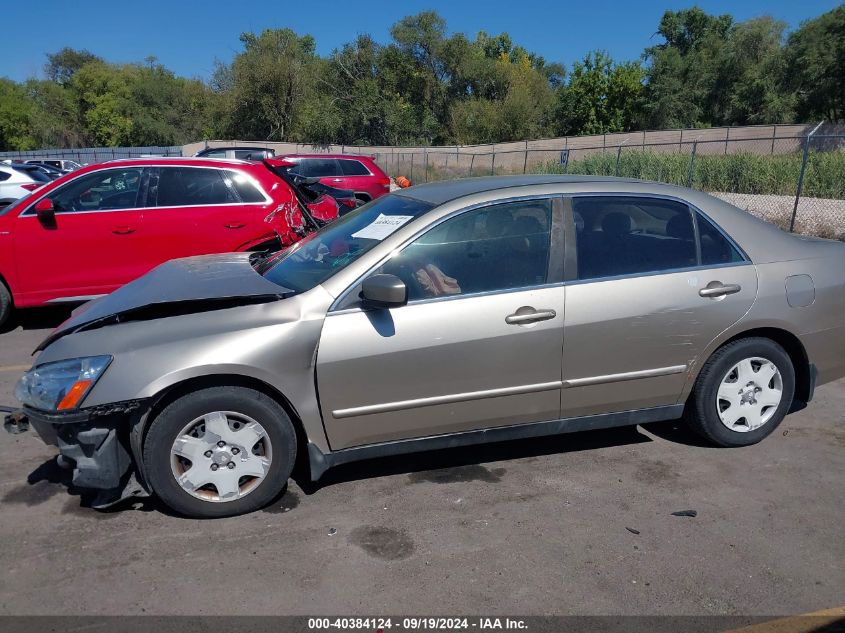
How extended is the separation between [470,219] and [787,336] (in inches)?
84.1

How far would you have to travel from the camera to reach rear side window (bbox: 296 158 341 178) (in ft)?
56.5

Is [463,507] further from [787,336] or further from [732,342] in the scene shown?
[787,336]

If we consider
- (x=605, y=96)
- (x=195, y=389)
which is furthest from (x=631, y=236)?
(x=605, y=96)

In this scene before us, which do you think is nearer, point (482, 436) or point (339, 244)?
point (482, 436)

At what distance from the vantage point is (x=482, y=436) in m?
3.85

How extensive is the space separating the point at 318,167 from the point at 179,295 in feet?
46.3

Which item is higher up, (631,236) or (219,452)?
(631,236)

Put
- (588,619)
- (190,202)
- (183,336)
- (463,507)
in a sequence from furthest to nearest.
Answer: (190,202), (463,507), (183,336), (588,619)

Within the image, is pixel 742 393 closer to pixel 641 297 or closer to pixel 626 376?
pixel 626 376

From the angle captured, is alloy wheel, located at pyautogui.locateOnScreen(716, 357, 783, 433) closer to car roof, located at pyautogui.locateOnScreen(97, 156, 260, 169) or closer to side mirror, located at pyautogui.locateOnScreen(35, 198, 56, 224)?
car roof, located at pyautogui.locateOnScreen(97, 156, 260, 169)

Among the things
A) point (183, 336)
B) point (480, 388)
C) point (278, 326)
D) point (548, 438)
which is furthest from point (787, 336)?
point (183, 336)

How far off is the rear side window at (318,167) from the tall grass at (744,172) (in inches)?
339

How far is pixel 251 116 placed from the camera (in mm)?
58344

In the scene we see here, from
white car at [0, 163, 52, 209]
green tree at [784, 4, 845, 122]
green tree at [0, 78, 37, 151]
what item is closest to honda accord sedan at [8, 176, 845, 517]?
white car at [0, 163, 52, 209]
